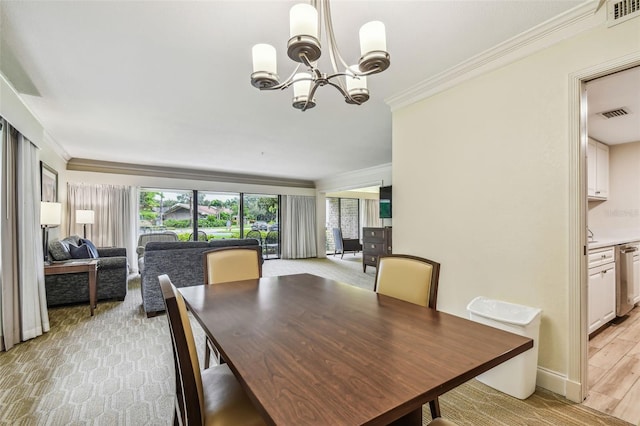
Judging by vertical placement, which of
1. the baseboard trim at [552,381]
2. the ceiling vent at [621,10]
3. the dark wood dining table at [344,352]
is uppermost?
the ceiling vent at [621,10]

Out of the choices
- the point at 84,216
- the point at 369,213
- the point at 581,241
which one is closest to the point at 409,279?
the point at 581,241

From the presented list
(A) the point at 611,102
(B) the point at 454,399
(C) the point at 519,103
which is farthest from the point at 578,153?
(B) the point at 454,399

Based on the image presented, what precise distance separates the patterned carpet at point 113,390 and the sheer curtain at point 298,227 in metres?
5.37

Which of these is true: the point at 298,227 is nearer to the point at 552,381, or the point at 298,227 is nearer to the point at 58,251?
the point at 58,251

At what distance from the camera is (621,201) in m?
3.83

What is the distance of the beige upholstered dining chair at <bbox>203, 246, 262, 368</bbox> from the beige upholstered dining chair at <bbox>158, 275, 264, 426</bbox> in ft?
2.90

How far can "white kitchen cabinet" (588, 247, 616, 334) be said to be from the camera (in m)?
2.68

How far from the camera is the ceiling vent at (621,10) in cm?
159

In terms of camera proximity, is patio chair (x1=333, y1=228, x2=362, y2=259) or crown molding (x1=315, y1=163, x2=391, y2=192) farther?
patio chair (x1=333, y1=228, x2=362, y2=259)

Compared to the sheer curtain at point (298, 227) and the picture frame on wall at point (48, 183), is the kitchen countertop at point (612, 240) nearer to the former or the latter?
the picture frame on wall at point (48, 183)

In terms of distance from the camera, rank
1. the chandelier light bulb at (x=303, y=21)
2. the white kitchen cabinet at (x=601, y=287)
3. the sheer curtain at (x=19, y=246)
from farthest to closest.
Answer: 1. the white kitchen cabinet at (x=601, y=287)
2. the sheer curtain at (x=19, y=246)
3. the chandelier light bulb at (x=303, y=21)

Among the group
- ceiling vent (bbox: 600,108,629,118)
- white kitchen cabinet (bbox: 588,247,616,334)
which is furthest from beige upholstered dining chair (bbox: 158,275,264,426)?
ceiling vent (bbox: 600,108,629,118)

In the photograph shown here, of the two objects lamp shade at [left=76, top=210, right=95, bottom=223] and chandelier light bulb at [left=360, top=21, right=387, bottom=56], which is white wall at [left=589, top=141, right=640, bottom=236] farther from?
lamp shade at [left=76, top=210, right=95, bottom=223]

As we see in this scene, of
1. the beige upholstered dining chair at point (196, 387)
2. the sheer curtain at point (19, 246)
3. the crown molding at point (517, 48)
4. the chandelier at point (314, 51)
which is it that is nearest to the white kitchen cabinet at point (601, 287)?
the crown molding at point (517, 48)
